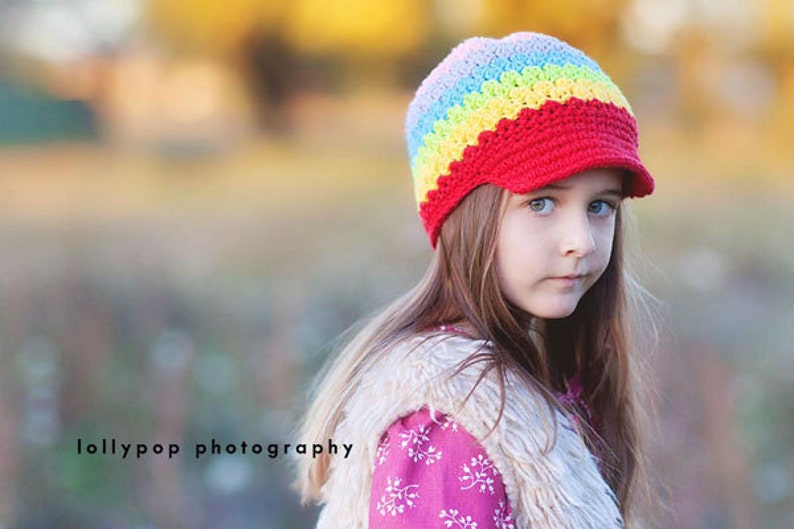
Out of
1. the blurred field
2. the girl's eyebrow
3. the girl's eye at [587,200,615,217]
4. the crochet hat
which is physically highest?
the crochet hat

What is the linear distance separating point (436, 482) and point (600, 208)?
535 mm

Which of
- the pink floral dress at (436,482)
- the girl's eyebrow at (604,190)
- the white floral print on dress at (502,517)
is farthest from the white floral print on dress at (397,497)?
the girl's eyebrow at (604,190)

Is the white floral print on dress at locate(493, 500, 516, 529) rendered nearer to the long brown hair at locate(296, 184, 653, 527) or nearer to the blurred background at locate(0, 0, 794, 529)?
the long brown hair at locate(296, 184, 653, 527)

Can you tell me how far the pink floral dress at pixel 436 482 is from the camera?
1456mm

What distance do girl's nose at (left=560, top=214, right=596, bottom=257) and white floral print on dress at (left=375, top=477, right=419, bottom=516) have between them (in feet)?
1.43

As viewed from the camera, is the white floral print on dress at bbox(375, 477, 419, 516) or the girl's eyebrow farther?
the girl's eyebrow

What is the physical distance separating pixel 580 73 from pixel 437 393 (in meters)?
0.57

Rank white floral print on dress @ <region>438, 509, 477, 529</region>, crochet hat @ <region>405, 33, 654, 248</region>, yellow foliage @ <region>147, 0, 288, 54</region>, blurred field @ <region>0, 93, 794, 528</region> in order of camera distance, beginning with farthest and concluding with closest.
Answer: yellow foliage @ <region>147, 0, 288, 54</region>, blurred field @ <region>0, 93, 794, 528</region>, crochet hat @ <region>405, 33, 654, 248</region>, white floral print on dress @ <region>438, 509, 477, 529</region>

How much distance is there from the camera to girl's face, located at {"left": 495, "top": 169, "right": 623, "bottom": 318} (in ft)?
5.31

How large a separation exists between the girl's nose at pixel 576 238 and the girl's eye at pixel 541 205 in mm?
38

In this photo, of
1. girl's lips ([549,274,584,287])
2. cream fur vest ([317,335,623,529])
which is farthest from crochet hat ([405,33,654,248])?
cream fur vest ([317,335,623,529])

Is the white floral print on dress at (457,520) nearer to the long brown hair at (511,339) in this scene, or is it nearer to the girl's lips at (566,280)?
the long brown hair at (511,339)

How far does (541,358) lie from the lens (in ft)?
5.74

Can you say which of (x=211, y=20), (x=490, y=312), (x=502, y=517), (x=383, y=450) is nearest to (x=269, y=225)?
(x=211, y=20)
